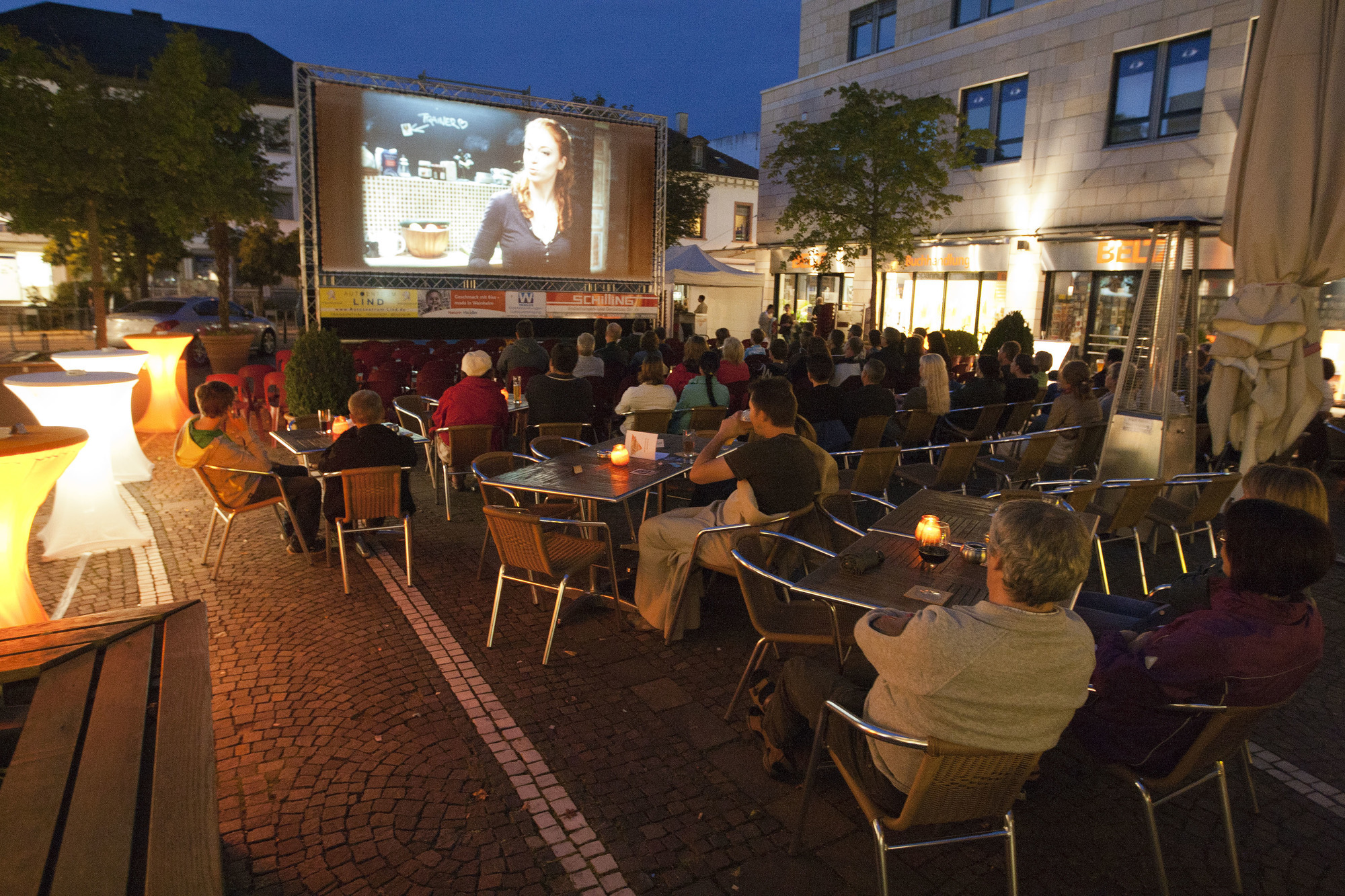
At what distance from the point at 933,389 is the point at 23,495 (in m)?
6.52

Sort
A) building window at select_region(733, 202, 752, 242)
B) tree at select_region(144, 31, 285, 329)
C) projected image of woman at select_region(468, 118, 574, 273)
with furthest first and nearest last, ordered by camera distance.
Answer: building window at select_region(733, 202, 752, 242), projected image of woman at select_region(468, 118, 574, 273), tree at select_region(144, 31, 285, 329)

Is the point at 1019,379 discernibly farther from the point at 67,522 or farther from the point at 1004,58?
the point at 1004,58

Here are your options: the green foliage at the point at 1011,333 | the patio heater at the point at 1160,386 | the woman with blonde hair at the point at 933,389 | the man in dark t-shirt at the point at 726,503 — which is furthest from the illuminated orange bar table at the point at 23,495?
the green foliage at the point at 1011,333

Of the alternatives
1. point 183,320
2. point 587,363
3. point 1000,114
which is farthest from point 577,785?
point 1000,114

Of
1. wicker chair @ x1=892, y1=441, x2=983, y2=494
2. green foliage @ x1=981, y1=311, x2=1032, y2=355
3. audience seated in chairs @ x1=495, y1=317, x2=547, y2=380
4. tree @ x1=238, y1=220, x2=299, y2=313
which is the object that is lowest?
wicker chair @ x1=892, y1=441, x2=983, y2=494

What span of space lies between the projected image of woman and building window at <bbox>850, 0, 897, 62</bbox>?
1118 centimetres

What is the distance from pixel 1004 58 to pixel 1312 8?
50.0ft

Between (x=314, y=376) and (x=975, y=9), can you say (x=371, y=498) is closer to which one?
(x=314, y=376)

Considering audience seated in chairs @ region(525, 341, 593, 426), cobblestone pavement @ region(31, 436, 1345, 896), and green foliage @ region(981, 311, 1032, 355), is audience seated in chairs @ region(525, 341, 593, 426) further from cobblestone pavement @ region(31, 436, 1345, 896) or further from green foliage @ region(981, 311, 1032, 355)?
green foliage @ region(981, 311, 1032, 355)

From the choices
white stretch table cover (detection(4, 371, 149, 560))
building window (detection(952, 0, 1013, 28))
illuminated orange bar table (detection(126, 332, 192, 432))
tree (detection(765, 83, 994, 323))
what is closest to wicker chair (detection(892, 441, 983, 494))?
white stretch table cover (detection(4, 371, 149, 560))

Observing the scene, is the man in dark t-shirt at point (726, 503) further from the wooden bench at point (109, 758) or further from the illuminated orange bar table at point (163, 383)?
the illuminated orange bar table at point (163, 383)

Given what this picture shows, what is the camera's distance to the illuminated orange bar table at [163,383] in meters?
9.14

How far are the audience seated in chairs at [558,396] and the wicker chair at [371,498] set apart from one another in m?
1.70

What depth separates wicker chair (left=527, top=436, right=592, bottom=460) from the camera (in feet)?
18.6
